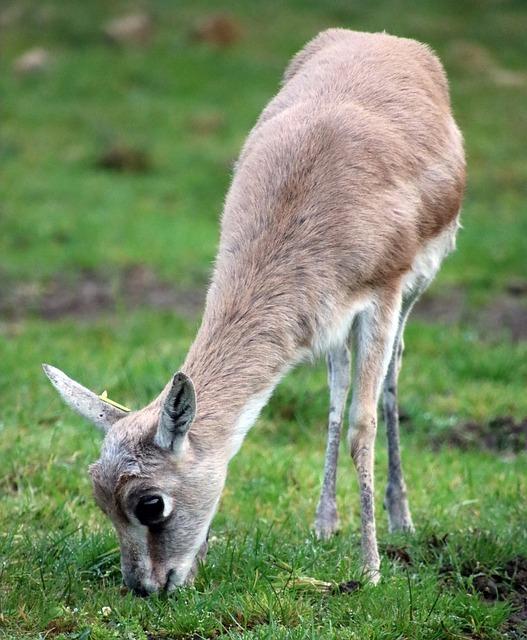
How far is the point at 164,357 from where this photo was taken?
884cm

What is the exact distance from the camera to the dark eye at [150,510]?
15.1ft

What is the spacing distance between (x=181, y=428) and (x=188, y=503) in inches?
14.5

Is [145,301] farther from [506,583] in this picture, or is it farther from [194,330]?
[506,583]

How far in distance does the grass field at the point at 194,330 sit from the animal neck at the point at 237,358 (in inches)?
27.4

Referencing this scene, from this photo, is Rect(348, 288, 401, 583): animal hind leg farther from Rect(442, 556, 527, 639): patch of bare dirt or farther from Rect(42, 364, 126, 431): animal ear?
Rect(42, 364, 126, 431): animal ear

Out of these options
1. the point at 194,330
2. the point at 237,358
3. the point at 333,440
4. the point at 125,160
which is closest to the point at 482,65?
the point at 125,160

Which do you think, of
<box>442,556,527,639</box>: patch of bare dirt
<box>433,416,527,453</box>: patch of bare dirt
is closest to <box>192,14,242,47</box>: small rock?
<box>433,416,527,453</box>: patch of bare dirt

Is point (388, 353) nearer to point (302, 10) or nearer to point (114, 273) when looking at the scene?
point (114, 273)

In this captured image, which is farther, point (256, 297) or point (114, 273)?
point (114, 273)

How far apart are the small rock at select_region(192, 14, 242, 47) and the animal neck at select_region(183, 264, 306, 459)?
696 inches

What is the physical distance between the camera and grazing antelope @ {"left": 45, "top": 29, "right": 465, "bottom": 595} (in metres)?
4.70

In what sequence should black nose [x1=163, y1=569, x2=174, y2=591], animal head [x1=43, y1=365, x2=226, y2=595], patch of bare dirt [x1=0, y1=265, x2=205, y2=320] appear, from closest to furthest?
animal head [x1=43, y1=365, x2=226, y2=595] → black nose [x1=163, y1=569, x2=174, y2=591] → patch of bare dirt [x1=0, y1=265, x2=205, y2=320]

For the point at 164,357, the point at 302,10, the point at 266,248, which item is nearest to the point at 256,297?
Result: the point at 266,248

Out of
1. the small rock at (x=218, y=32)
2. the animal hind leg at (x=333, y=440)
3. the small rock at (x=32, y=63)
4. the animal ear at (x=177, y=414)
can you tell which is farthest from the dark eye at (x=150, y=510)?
the small rock at (x=218, y=32)
